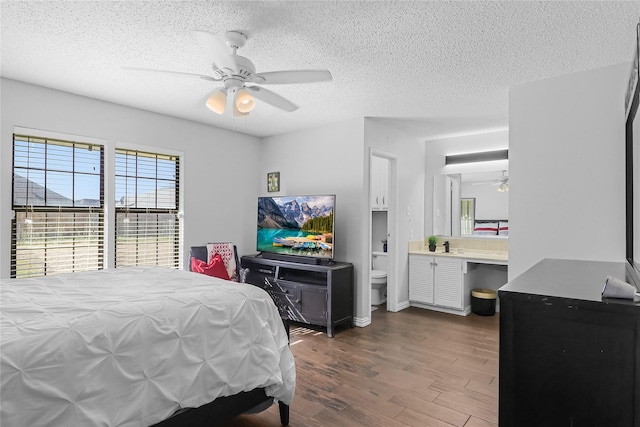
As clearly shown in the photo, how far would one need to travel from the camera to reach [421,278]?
17.0ft

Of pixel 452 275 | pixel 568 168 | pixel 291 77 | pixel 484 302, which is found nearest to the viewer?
pixel 291 77

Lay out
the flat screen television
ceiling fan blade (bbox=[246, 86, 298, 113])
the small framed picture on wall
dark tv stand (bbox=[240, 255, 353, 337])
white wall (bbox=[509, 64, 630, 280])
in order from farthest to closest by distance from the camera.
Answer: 1. the small framed picture on wall
2. dark tv stand (bbox=[240, 255, 353, 337])
3. white wall (bbox=[509, 64, 630, 280])
4. ceiling fan blade (bbox=[246, 86, 298, 113])
5. the flat screen television

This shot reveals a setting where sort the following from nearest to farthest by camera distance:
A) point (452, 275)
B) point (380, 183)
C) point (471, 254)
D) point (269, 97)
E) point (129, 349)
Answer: point (129, 349) < point (269, 97) < point (452, 275) < point (471, 254) < point (380, 183)

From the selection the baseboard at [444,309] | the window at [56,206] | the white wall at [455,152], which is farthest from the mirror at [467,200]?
the window at [56,206]

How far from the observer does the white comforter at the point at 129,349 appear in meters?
1.37

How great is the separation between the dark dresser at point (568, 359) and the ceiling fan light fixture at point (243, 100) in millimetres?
1966

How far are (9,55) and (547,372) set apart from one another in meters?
3.74

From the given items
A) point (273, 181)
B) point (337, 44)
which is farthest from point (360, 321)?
point (337, 44)

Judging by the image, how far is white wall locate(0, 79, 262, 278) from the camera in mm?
3195

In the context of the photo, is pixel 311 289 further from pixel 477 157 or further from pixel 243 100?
pixel 477 157

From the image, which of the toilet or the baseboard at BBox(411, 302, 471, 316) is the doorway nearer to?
the toilet

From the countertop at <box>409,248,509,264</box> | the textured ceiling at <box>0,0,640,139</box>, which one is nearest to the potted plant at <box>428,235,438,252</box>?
the countertop at <box>409,248,509,264</box>

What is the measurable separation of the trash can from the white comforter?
11.1 ft

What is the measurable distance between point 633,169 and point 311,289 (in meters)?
3.04
